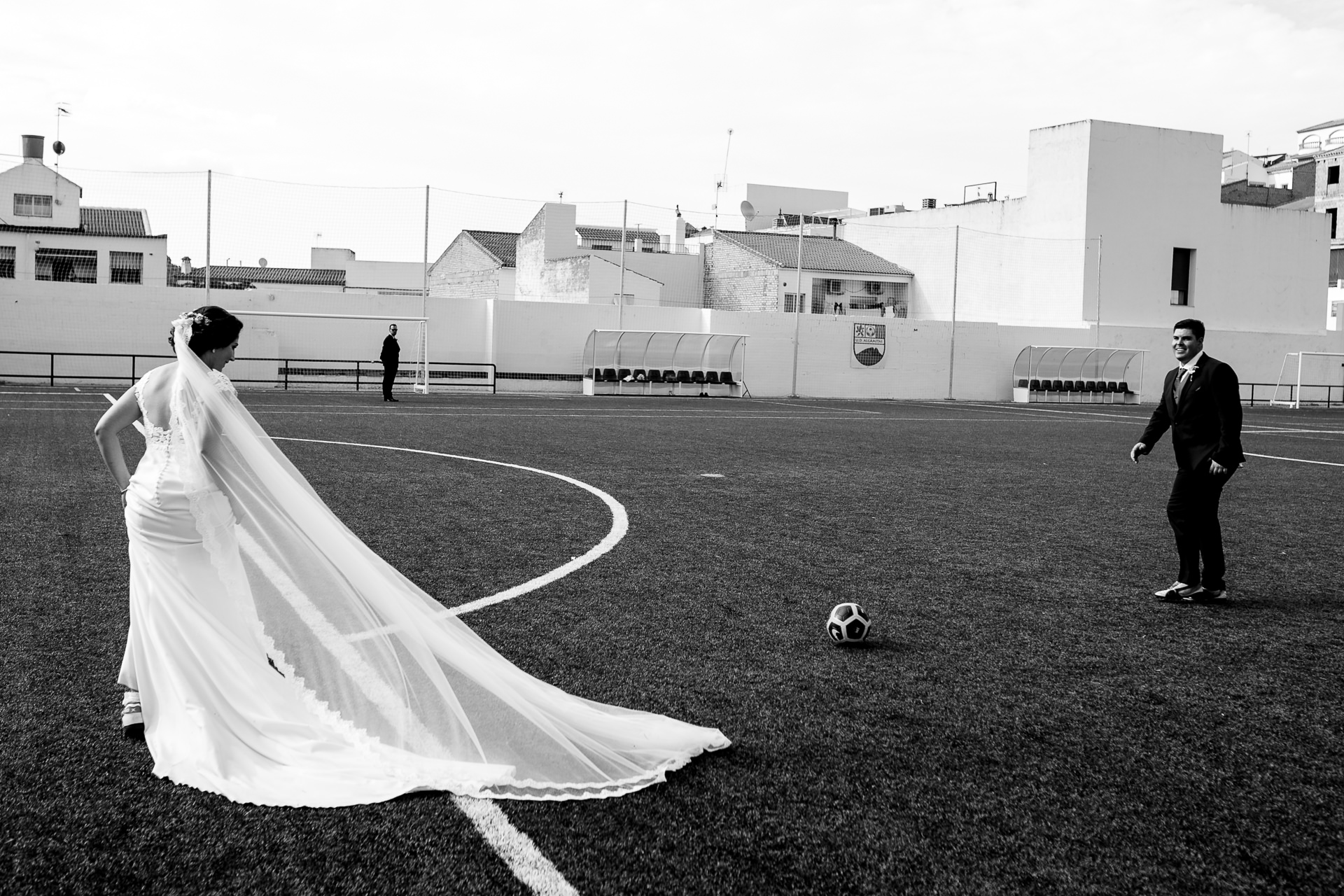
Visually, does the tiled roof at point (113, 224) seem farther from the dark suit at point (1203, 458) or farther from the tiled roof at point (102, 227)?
the dark suit at point (1203, 458)

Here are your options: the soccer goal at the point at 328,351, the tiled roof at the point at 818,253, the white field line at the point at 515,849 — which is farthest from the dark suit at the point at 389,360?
the white field line at the point at 515,849

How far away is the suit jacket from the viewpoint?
671 centimetres

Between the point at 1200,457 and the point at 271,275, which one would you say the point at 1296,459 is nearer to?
the point at 1200,457

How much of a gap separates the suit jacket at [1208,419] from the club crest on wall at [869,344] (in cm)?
2685

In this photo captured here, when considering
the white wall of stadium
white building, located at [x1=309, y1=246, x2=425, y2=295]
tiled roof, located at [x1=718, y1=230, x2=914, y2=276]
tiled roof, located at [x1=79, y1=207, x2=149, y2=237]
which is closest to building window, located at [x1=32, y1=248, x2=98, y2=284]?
tiled roof, located at [x1=79, y1=207, x2=149, y2=237]

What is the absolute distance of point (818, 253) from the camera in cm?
4469

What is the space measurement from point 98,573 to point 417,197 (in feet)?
75.5

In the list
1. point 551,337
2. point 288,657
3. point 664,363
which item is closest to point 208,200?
point 551,337

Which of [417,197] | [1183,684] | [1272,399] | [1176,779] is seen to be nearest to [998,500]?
[1183,684]

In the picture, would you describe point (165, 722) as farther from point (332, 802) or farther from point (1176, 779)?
point (1176, 779)

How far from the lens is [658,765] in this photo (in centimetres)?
369

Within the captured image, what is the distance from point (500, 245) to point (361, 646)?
4709cm

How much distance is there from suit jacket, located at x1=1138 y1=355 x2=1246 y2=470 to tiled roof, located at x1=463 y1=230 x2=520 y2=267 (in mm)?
42072

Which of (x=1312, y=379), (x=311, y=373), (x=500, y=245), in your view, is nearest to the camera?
(x=311, y=373)
